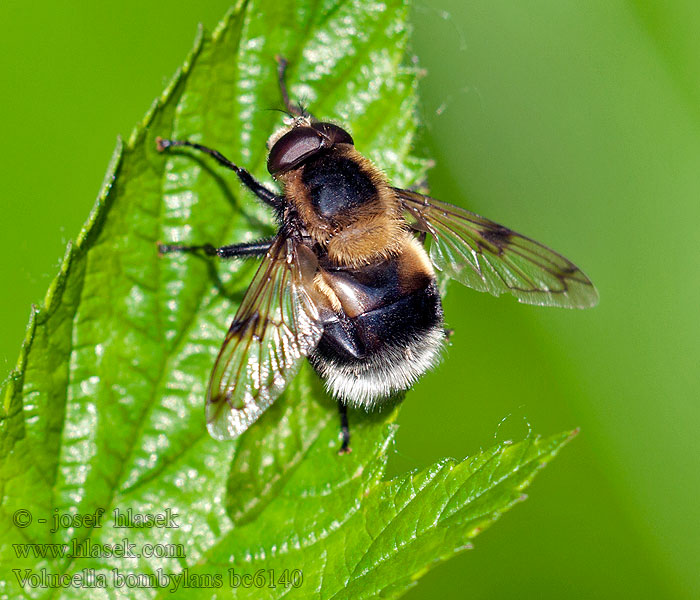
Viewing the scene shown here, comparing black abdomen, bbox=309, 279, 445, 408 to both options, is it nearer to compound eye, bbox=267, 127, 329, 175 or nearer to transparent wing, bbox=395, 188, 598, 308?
transparent wing, bbox=395, 188, 598, 308

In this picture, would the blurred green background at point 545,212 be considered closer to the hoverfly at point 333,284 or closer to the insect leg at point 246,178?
the hoverfly at point 333,284

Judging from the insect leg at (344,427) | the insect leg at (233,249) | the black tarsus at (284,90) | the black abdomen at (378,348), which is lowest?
the insect leg at (344,427)

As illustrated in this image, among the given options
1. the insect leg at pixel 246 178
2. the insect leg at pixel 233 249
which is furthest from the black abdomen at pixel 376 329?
the insect leg at pixel 246 178

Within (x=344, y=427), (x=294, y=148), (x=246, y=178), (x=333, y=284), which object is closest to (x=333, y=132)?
(x=294, y=148)

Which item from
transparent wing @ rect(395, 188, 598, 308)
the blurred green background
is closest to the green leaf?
transparent wing @ rect(395, 188, 598, 308)

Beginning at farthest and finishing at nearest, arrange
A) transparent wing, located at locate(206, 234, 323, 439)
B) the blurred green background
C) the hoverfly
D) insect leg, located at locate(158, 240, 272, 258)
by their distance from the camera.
A: the blurred green background
insect leg, located at locate(158, 240, 272, 258)
the hoverfly
transparent wing, located at locate(206, 234, 323, 439)

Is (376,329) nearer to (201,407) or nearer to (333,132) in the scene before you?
(201,407)
